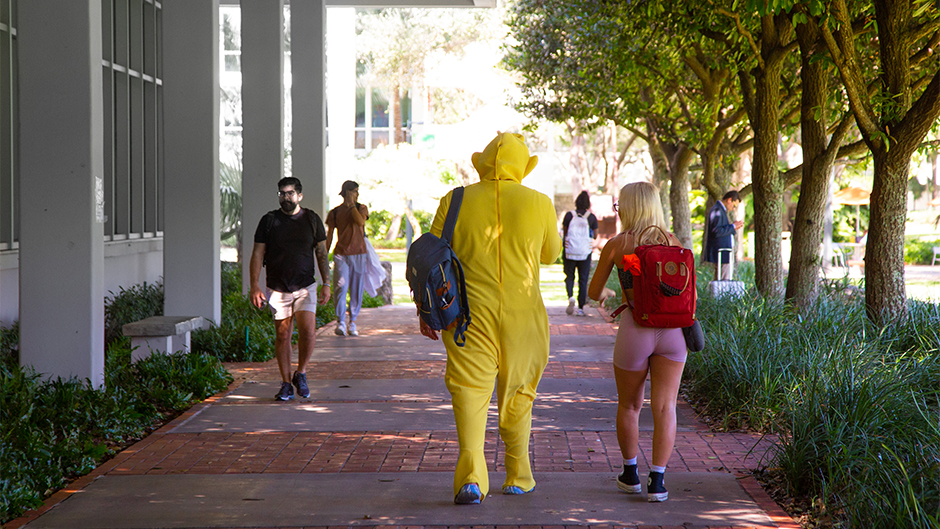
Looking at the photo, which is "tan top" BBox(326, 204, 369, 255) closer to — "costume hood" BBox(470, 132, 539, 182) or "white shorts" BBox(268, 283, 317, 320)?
"white shorts" BBox(268, 283, 317, 320)

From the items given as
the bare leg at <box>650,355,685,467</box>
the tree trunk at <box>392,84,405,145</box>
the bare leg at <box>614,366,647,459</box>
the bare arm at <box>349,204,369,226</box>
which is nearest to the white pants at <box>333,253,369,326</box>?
the bare arm at <box>349,204,369,226</box>

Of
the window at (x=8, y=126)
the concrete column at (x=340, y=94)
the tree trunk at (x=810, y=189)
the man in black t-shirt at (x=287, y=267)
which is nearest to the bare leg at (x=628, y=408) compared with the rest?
the man in black t-shirt at (x=287, y=267)

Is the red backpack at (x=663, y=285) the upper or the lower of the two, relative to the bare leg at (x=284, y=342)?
upper

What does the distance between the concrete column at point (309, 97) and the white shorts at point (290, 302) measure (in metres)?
7.06

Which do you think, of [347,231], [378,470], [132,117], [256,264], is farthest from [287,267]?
[132,117]

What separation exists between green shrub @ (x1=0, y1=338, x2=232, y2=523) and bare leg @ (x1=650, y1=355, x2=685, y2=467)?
3.28 metres

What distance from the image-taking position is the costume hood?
490 centimetres

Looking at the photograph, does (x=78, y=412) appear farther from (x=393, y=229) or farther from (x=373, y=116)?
(x=373, y=116)

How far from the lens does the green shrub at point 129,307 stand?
11.2 m

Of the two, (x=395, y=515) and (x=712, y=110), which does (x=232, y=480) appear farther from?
(x=712, y=110)

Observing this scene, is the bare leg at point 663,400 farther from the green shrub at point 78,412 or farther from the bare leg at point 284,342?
the bare leg at point 284,342

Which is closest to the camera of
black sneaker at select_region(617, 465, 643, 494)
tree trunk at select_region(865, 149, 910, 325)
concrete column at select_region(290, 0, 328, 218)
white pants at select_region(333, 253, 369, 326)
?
black sneaker at select_region(617, 465, 643, 494)

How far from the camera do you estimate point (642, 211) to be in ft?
15.9

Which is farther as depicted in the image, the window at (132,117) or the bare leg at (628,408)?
the window at (132,117)
